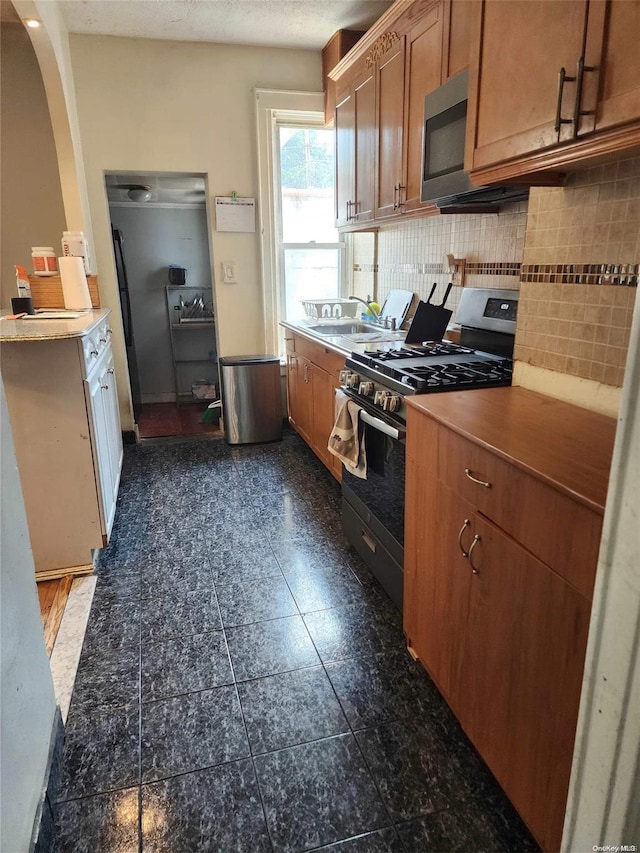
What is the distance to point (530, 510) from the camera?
1060mm

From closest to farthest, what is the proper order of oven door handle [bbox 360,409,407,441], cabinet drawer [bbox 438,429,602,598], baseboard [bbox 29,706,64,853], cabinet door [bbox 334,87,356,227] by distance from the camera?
cabinet drawer [bbox 438,429,602,598], baseboard [bbox 29,706,64,853], oven door handle [bbox 360,409,407,441], cabinet door [bbox 334,87,356,227]

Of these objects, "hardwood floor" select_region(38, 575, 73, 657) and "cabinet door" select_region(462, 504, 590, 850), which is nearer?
"cabinet door" select_region(462, 504, 590, 850)

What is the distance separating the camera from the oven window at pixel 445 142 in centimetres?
191

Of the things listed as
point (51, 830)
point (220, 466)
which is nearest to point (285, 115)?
point (220, 466)

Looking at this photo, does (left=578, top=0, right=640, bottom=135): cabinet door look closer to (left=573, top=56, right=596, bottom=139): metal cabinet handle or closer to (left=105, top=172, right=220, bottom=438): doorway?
(left=573, top=56, right=596, bottom=139): metal cabinet handle

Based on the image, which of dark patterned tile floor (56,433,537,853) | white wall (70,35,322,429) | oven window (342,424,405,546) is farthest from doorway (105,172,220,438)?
oven window (342,424,405,546)

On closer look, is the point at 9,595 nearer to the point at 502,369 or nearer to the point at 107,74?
the point at 502,369

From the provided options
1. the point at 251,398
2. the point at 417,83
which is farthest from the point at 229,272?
the point at 417,83

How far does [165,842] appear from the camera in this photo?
122cm

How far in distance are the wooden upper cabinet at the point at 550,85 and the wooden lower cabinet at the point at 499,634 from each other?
0.70 meters

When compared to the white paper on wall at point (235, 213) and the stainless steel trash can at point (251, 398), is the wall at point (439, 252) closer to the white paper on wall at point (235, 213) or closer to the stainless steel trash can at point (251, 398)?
the white paper on wall at point (235, 213)

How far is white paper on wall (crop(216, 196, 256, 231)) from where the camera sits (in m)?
3.82

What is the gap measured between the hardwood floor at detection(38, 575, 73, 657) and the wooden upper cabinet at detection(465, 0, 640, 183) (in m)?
2.10

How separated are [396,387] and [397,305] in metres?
1.65
